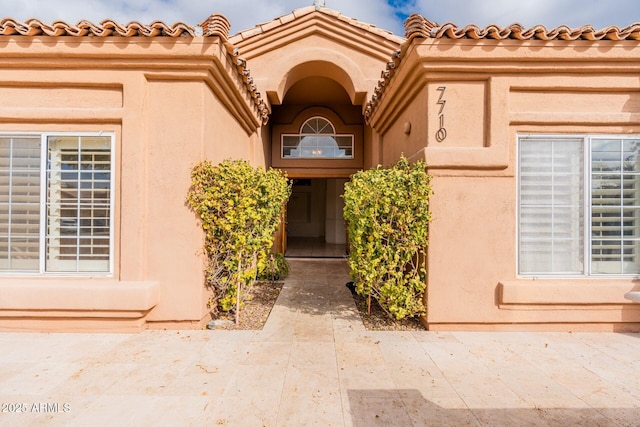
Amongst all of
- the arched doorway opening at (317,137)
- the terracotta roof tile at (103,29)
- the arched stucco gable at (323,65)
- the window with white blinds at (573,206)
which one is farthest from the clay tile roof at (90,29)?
the arched doorway opening at (317,137)

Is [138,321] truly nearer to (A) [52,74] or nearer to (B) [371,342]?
(B) [371,342]

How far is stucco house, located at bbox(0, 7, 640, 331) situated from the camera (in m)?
4.22

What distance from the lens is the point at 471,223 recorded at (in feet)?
14.6

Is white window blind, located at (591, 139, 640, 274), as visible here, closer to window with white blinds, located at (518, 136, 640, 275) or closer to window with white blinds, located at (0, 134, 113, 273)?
window with white blinds, located at (518, 136, 640, 275)

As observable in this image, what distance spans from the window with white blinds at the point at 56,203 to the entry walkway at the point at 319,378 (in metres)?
1.13

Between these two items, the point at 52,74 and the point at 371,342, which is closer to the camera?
the point at 371,342

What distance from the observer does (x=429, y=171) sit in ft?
14.6

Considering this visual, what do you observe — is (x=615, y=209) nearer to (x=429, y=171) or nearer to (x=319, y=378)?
(x=429, y=171)

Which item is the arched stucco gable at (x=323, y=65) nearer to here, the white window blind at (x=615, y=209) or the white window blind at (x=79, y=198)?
the white window blind at (x=79, y=198)

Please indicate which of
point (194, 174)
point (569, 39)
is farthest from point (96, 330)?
point (569, 39)

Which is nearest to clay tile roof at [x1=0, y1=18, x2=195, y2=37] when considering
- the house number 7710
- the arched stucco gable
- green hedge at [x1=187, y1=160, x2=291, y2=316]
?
green hedge at [x1=187, y1=160, x2=291, y2=316]

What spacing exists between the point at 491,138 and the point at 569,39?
1.79 meters

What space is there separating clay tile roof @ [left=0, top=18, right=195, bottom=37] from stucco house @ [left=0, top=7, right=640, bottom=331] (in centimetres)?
2

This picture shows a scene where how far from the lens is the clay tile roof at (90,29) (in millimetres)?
4105
